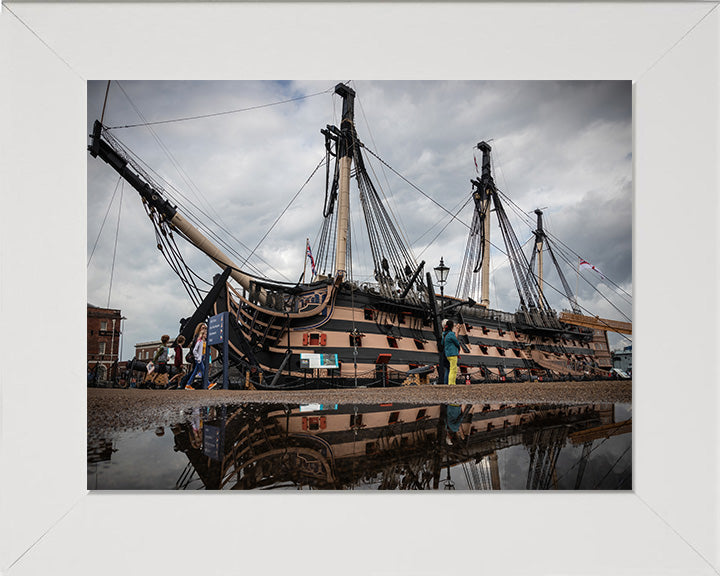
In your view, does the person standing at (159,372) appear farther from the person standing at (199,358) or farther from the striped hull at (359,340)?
the striped hull at (359,340)

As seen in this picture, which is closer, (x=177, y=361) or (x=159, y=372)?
(x=177, y=361)

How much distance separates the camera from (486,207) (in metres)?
18.4

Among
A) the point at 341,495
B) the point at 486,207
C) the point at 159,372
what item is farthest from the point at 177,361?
the point at 486,207

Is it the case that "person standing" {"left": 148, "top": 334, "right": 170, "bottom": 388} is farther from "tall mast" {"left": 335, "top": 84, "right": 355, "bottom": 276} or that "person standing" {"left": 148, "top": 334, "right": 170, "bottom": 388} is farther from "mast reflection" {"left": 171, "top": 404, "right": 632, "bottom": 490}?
"tall mast" {"left": 335, "top": 84, "right": 355, "bottom": 276}

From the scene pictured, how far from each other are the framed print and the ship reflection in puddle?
4.2 inches

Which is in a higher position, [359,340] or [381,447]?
[381,447]

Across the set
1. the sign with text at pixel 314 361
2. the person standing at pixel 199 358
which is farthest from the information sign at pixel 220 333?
the sign with text at pixel 314 361

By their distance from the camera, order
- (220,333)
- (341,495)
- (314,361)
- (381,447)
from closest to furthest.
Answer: (341,495) → (381,447) → (220,333) → (314,361)

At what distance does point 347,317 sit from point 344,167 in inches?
160

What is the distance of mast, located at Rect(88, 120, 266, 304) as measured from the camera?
276 inches

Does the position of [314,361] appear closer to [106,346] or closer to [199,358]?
[199,358]

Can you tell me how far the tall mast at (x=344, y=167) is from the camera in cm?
1159
